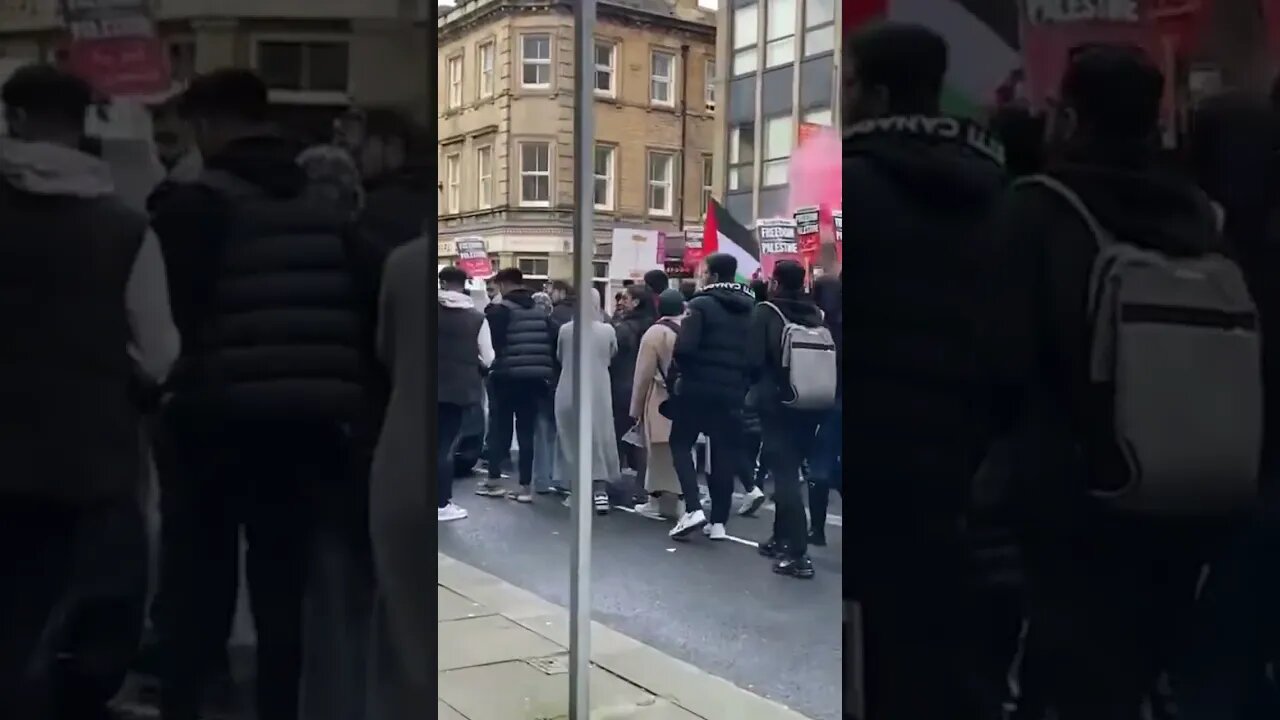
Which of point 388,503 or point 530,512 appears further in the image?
point 530,512

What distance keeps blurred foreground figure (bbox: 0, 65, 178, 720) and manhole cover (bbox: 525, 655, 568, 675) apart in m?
2.29

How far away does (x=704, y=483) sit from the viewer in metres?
9.06

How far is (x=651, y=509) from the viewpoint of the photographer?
8.68 metres

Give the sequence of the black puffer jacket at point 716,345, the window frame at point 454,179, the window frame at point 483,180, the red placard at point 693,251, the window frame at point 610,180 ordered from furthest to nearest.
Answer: the window frame at point 610,180, the window frame at point 483,180, the window frame at point 454,179, the red placard at point 693,251, the black puffer jacket at point 716,345

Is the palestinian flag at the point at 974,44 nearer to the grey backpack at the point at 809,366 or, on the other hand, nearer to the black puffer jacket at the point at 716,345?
the grey backpack at the point at 809,366

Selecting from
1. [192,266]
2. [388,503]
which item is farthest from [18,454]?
[388,503]

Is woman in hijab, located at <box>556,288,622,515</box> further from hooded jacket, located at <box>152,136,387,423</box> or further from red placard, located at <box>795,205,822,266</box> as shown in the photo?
hooded jacket, located at <box>152,136,387,423</box>

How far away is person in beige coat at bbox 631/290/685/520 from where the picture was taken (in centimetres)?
769

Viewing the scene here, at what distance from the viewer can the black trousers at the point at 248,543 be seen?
2.76 metres

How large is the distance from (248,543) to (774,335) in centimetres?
441

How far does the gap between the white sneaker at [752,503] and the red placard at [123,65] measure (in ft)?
20.8

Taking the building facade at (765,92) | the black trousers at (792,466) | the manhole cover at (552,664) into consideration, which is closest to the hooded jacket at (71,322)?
the manhole cover at (552,664)

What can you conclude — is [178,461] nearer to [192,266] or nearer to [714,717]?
[192,266]

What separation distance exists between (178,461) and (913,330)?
178cm
